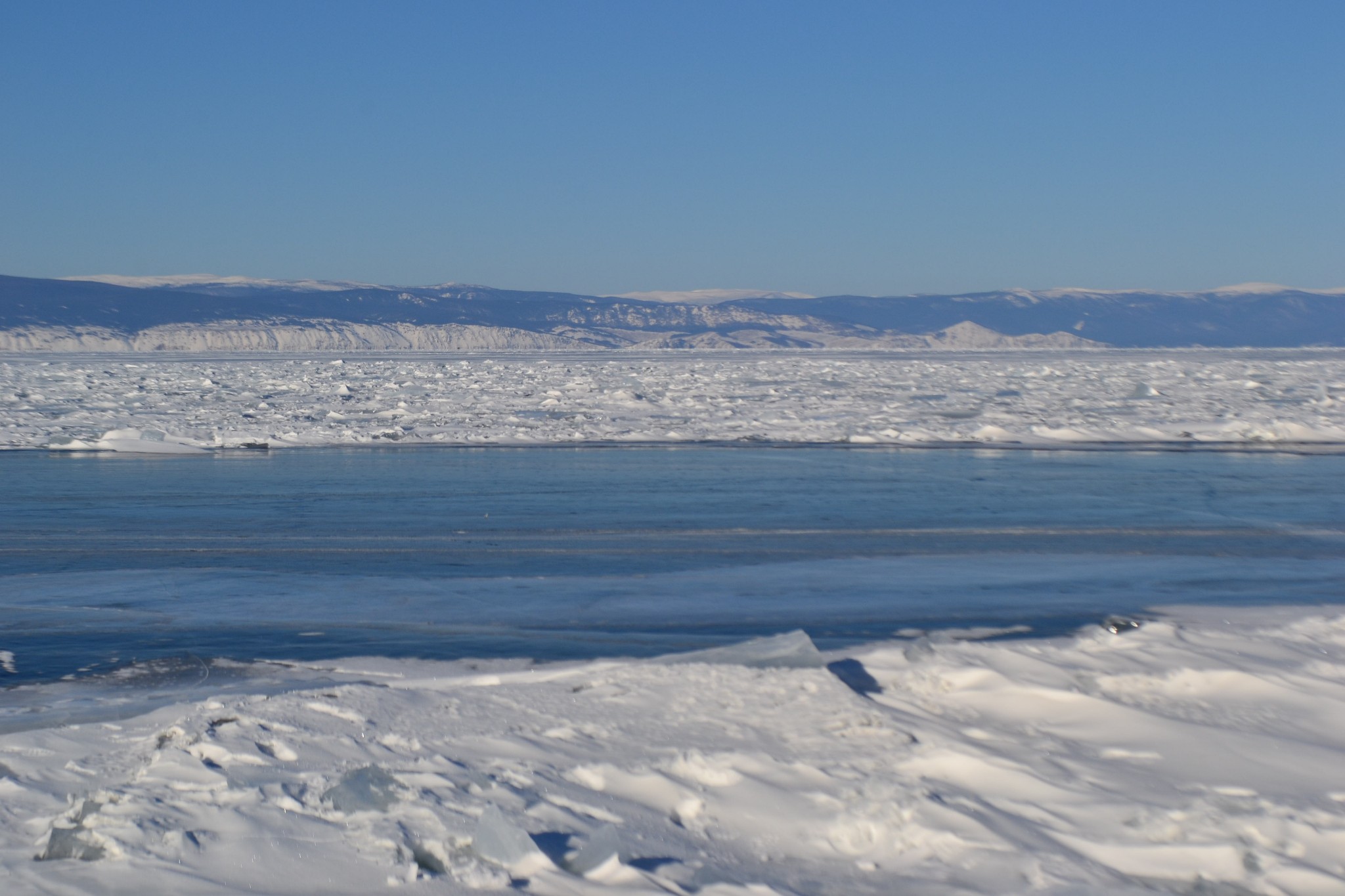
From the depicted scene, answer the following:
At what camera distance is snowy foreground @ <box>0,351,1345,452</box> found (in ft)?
55.0

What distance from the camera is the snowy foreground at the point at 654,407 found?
16.8 metres

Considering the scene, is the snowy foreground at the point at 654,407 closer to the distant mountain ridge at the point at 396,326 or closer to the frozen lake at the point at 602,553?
the frozen lake at the point at 602,553

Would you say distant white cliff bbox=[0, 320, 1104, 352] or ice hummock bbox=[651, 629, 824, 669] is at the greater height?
ice hummock bbox=[651, 629, 824, 669]

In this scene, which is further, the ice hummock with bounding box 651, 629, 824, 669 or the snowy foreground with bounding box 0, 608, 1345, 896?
the ice hummock with bounding box 651, 629, 824, 669

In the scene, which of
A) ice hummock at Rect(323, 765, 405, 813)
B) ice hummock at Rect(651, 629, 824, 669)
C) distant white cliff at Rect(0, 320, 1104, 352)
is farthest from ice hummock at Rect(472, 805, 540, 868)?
distant white cliff at Rect(0, 320, 1104, 352)

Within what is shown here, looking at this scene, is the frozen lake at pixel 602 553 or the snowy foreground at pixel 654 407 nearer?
the frozen lake at pixel 602 553

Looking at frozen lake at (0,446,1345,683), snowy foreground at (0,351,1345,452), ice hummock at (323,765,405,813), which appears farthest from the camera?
snowy foreground at (0,351,1345,452)

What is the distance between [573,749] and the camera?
4.02 meters

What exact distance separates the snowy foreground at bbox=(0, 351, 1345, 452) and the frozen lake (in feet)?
11.6

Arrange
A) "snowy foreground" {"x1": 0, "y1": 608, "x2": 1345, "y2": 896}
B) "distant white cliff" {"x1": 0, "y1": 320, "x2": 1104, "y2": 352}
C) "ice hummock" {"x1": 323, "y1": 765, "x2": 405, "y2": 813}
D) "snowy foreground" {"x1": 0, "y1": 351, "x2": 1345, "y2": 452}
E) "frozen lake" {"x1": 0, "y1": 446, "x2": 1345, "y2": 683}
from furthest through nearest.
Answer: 1. "distant white cliff" {"x1": 0, "y1": 320, "x2": 1104, "y2": 352}
2. "snowy foreground" {"x1": 0, "y1": 351, "x2": 1345, "y2": 452}
3. "frozen lake" {"x1": 0, "y1": 446, "x2": 1345, "y2": 683}
4. "ice hummock" {"x1": 323, "y1": 765, "x2": 405, "y2": 813}
5. "snowy foreground" {"x1": 0, "y1": 608, "x2": 1345, "y2": 896}

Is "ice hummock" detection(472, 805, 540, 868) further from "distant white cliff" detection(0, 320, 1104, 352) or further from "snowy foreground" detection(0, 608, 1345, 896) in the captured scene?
"distant white cliff" detection(0, 320, 1104, 352)

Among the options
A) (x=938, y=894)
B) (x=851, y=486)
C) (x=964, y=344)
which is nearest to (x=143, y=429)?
(x=851, y=486)

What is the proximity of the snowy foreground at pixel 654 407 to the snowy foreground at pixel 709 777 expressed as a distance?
37.0 feet

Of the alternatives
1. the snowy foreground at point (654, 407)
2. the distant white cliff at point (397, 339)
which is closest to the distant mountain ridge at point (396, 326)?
the distant white cliff at point (397, 339)
